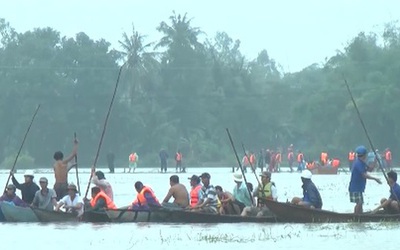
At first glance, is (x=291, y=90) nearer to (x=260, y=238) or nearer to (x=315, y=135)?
(x=315, y=135)

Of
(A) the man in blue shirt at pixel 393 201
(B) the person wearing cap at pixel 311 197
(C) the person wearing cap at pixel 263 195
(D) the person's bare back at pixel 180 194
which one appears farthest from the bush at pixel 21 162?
(A) the man in blue shirt at pixel 393 201

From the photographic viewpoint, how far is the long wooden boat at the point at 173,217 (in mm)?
30359

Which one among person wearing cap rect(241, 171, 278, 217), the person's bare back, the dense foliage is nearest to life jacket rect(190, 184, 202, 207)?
the person's bare back

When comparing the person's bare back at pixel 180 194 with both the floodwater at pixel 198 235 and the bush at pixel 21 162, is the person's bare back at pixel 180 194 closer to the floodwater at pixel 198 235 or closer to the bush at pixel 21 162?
the floodwater at pixel 198 235

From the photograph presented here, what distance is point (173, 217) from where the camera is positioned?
31078 mm

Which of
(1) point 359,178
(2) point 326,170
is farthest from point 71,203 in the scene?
(2) point 326,170

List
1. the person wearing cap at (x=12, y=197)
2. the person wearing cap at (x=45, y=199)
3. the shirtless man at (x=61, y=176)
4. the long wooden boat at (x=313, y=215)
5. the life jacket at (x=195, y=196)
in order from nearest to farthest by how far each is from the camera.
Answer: the long wooden boat at (x=313, y=215)
the life jacket at (x=195, y=196)
the person wearing cap at (x=45, y=199)
the person wearing cap at (x=12, y=197)
the shirtless man at (x=61, y=176)

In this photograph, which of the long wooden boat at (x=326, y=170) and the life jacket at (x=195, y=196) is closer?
the life jacket at (x=195, y=196)

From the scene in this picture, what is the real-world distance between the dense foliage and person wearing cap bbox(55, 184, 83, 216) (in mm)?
69156

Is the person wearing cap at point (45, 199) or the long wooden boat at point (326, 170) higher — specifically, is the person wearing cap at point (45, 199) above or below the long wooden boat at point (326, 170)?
below

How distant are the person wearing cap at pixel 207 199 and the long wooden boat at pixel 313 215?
4.66 feet

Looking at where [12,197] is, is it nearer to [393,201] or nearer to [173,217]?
[173,217]

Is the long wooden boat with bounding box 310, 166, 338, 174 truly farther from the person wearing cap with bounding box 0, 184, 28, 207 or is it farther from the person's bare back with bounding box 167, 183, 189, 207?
the person's bare back with bounding box 167, 183, 189, 207

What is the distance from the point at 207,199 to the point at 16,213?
13.1 feet
